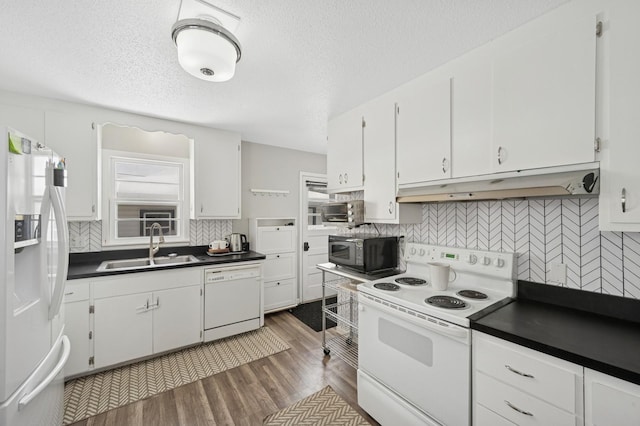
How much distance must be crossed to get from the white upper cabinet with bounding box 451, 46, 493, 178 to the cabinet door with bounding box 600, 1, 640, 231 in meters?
0.48

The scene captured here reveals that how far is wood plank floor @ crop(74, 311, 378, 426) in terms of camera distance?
180cm

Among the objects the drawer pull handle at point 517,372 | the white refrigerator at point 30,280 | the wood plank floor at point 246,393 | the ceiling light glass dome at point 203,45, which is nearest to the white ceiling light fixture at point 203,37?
the ceiling light glass dome at point 203,45

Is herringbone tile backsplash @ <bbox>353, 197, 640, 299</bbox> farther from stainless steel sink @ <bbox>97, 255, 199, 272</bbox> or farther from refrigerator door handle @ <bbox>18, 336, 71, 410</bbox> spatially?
stainless steel sink @ <bbox>97, 255, 199, 272</bbox>

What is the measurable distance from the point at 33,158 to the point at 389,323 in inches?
82.0

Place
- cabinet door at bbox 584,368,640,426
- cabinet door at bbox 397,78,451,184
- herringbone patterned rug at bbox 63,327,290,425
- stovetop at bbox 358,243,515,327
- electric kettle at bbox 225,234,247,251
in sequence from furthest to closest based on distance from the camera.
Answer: electric kettle at bbox 225,234,247,251 → herringbone patterned rug at bbox 63,327,290,425 → cabinet door at bbox 397,78,451,184 → stovetop at bbox 358,243,515,327 → cabinet door at bbox 584,368,640,426

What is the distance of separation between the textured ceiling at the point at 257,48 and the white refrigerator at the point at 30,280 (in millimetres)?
754

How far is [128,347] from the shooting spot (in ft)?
7.64

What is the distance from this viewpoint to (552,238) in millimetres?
1509

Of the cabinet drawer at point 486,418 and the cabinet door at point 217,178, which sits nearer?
the cabinet drawer at point 486,418

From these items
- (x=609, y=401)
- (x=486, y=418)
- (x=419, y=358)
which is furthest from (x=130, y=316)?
(x=609, y=401)

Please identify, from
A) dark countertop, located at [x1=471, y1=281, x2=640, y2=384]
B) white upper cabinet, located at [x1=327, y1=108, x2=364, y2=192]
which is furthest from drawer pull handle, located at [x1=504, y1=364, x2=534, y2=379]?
white upper cabinet, located at [x1=327, y1=108, x2=364, y2=192]

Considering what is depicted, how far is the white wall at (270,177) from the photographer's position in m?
3.64

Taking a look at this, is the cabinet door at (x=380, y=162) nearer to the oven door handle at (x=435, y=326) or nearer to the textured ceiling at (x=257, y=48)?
the textured ceiling at (x=257, y=48)

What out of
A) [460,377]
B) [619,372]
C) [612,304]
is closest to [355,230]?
[460,377]
